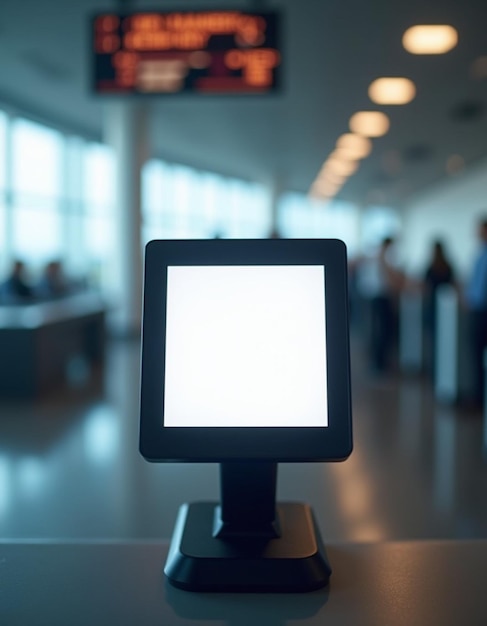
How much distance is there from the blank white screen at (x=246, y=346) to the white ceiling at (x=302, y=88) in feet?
14.0

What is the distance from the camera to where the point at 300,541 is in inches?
44.4

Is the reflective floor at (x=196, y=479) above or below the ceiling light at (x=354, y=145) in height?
below

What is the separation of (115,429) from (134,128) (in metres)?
6.46

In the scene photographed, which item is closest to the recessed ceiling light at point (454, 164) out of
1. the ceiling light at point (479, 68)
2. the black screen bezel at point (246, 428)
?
the ceiling light at point (479, 68)

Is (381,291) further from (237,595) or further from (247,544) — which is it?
(237,595)

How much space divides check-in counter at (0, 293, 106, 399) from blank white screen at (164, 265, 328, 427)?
5.54m

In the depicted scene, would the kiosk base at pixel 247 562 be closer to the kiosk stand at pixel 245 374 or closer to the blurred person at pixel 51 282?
the kiosk stand at pixel 245 374

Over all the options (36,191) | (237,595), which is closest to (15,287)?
(36,191)

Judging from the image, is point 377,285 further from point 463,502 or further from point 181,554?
point 181,554

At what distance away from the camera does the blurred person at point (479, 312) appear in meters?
5.85

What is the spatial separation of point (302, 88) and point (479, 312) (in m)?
4.63

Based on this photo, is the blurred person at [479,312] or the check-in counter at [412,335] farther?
the check-in counter at [412,335]

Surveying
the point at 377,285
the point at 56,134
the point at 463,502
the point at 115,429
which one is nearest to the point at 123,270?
the point at 56,134

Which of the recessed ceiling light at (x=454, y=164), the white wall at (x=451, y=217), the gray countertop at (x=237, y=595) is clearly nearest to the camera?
the gray countertop at (x=237, y=595)
